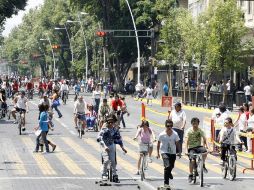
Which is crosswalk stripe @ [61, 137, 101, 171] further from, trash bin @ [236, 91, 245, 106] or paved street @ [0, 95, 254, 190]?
trash bin @ [236, 91, 245, 106]

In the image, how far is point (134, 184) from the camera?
776 inches

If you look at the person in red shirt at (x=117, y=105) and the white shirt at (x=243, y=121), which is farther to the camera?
the person in red shirt at (x=117, y=105)

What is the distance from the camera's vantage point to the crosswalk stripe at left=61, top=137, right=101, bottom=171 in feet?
80.3

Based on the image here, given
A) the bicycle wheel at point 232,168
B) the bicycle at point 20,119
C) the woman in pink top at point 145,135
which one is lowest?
the bicycle wheel at point 232,168

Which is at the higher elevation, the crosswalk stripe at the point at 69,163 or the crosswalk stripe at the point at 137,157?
the crosswalk stripe at the point at 69,163

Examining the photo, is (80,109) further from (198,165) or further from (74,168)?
(198,165)

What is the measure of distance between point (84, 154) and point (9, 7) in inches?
2149

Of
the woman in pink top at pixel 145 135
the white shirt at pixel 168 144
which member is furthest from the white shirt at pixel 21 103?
the white shirt at pixel 168 144

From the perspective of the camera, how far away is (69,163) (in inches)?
970

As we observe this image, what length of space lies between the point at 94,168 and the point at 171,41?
146 ft

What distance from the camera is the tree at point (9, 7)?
256 ft

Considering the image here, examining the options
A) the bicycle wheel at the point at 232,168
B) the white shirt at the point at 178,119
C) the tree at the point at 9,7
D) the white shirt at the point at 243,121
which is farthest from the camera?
the tree at the point at 9,7

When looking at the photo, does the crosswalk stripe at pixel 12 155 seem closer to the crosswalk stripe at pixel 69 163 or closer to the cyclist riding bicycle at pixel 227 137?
the crosswalk stripe at pixel 69 163

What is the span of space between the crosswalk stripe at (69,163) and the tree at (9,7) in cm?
5077
